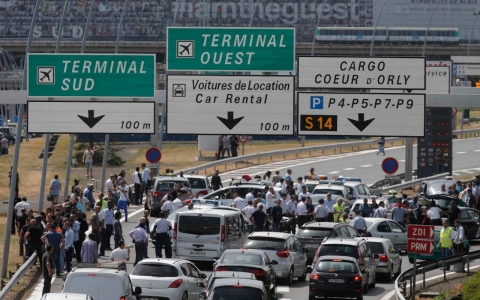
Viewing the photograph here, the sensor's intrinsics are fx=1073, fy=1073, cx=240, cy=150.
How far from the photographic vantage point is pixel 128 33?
6363 inches

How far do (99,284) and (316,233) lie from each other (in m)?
11.4

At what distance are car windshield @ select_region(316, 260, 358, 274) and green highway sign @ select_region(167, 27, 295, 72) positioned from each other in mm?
4449

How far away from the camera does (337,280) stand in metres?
23.1

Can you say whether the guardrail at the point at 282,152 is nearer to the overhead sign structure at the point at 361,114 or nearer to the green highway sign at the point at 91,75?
the green highway sign at the point at 91,75

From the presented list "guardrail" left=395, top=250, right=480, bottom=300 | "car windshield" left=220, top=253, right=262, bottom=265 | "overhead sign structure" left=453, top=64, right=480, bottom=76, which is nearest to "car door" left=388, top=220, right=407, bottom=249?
"guardrail" left=395, top=250, right=480, bottom=300

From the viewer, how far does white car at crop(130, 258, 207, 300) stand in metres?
21.1

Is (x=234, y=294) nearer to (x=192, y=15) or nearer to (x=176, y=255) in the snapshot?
(x=176, y=255)

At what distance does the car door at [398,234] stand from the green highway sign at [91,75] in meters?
10.5

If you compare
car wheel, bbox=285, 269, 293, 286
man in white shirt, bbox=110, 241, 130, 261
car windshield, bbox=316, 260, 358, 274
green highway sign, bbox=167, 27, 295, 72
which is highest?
green highway sign, bbox=167, 27, 295, 72

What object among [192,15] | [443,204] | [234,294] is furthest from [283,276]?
[192,15]

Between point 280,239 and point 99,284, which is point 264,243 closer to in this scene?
point 280,239

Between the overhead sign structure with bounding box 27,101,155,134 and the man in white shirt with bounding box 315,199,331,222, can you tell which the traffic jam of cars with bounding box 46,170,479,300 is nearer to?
the man in white shirt with bounding box 315,199,331,222

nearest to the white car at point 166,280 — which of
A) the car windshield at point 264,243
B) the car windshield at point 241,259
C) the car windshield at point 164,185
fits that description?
the car windshield at point 241,259

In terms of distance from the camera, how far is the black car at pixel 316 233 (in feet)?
94.6
